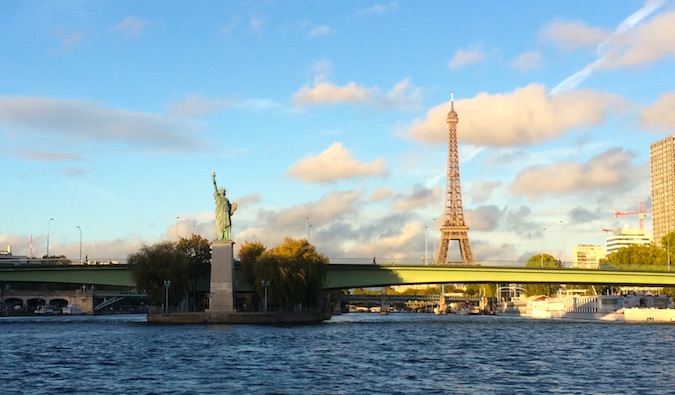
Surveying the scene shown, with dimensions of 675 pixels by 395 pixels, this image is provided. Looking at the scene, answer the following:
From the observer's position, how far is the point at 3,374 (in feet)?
152

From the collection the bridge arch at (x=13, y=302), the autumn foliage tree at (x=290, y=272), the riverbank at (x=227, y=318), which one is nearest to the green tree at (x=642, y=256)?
the autumn foliage tree at (x=290, y=272)

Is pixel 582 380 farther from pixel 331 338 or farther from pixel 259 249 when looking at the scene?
pixel 259 249

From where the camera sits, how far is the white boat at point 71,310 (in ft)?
590

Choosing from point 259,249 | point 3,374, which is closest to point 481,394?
point 3,374

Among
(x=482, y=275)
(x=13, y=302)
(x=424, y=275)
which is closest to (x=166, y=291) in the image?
(x=424, y=275)

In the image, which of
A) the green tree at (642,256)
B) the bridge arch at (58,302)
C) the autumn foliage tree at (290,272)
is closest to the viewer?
the autumn foliage tree at (290,272)

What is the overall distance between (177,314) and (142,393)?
6194 cm

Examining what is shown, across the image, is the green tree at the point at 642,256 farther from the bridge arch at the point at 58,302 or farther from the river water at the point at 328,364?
the bridge arch at the point at 58,302

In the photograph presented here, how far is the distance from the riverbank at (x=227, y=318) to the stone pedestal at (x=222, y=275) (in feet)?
3.43

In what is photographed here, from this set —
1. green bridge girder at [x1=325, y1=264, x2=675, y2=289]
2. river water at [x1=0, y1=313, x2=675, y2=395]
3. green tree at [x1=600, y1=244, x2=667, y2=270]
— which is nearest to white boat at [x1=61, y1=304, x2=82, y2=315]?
green bridge girder at [x1=325, y1=264, x2=675, y2=289]

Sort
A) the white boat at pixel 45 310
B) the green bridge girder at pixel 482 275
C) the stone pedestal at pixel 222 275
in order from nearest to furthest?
the stone pedestal at pixel 222 275 < the green bridge girder at pixel 482 275 < the white boat at pixel 45 310

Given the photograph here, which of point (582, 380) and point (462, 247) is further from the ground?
point (462, 247)

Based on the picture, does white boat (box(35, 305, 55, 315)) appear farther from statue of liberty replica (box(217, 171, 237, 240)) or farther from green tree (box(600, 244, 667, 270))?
green tree (box(600, 244, 667, 270))

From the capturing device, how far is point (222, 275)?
319 ft
